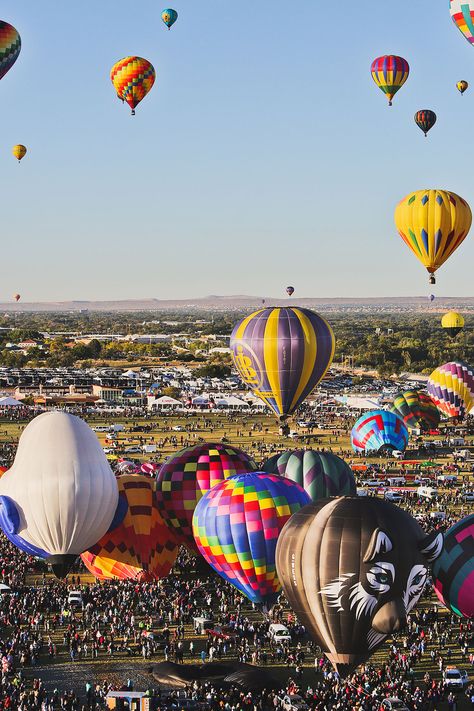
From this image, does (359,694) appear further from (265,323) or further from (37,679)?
(265,323)

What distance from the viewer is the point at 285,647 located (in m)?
17.5

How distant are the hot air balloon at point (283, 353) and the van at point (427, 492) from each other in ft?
12.7

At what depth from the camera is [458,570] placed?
17.3 m

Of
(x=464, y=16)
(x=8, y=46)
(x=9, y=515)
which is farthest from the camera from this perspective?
(x=8, y=46)

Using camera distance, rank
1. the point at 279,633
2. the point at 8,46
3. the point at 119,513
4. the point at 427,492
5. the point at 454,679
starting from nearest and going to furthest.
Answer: the point at 454,679 < the point at 279,633 < the point at 119,513 < the point at 427,492 < the point at 8,46

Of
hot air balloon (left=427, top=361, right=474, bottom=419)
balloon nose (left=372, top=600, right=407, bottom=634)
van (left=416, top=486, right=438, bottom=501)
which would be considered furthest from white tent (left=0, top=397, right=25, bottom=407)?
balloon nose (left=372, top=600, right=407, bottom=634)

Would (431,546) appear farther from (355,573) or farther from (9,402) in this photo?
(9,402)

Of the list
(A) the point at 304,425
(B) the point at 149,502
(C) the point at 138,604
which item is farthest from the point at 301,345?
(A) the point at 304,425

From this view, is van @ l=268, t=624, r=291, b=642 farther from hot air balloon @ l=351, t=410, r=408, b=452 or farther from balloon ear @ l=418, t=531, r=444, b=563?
hot air balloon @ l=351, t=410, r=408, b=452

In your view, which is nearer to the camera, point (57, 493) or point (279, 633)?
point (279, 633)

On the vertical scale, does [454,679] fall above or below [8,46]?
below

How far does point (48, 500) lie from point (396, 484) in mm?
14675

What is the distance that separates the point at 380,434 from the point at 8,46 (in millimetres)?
16085

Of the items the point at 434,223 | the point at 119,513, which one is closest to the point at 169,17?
the point at 434,223
